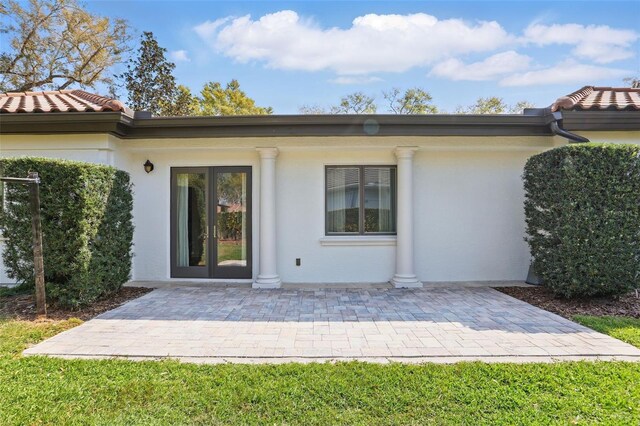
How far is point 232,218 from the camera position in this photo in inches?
312

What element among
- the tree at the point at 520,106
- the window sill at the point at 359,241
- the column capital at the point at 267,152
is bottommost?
the window sill at the point at 359,241

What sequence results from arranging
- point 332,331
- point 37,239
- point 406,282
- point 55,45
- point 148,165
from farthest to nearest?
point 55,45, point 148,165, point 406,282, point 37,239, point 332,331

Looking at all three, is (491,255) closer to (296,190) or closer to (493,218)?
(493,218)

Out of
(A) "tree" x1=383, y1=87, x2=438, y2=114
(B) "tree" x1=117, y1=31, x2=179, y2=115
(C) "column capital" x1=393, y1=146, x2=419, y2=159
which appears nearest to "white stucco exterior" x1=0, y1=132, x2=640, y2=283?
(C) "column capital" x1=393, y1=146, x2=419, y2=159

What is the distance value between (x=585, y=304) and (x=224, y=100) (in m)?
24.4

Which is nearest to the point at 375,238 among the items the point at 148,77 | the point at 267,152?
the point at 267,152

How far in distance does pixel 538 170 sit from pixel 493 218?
1.90 metres

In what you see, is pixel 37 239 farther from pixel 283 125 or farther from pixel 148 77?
pixel 148 77

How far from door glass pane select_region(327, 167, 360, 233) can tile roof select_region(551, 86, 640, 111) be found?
4278 mm

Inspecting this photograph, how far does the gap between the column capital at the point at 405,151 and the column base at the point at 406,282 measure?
8.64 feet

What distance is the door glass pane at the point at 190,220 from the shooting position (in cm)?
789

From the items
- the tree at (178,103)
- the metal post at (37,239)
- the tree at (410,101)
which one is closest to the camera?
the metal post at (37,239)

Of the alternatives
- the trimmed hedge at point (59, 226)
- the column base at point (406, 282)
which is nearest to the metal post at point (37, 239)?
the trimmed hedge at point (59, 226)

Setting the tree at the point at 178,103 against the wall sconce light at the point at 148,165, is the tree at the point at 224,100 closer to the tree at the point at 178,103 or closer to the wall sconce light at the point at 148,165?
the tree at the point at 178,103
